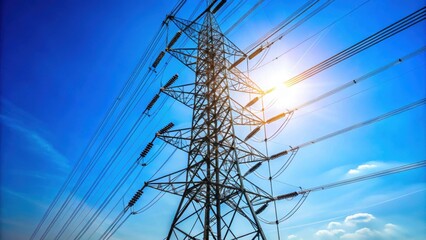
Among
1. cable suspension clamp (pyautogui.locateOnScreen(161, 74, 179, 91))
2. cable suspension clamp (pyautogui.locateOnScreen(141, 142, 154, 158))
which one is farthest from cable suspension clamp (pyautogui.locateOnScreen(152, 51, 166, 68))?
cable suspension clamp (pyautogui.locateOnScreen(141, 142, 154, 158))

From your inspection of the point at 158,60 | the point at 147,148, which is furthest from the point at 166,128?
the point at 158,60

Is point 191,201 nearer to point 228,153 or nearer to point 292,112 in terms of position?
point 228,153

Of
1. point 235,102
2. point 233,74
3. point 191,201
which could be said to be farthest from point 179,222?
point 233,74

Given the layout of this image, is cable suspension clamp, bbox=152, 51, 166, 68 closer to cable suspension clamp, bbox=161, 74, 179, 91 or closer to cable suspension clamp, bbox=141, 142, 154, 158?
cable suspension clamp, bbox=161, 74, 179, 91

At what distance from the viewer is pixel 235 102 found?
43.0 feet

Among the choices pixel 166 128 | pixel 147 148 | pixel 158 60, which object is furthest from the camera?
pixel 158 60

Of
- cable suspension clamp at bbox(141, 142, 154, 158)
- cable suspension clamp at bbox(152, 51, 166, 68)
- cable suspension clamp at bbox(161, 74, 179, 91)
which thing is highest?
cable suspension clamp at bbox(152, 51, 166, 68)

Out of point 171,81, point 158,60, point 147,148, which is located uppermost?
point 158,60

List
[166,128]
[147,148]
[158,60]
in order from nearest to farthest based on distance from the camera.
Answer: [166,128], [147,148], [158,60]

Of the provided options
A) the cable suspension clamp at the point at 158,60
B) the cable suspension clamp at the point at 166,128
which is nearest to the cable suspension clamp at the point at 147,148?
the cable suspension clamp at the point at 166,128

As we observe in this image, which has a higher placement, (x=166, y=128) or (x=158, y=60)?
(x=158, y=60)

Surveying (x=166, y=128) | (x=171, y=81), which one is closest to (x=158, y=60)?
(x=171, y=81)

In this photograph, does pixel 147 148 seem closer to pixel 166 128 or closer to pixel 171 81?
pixel 166 128

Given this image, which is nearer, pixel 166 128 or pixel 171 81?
pixel 166 128
